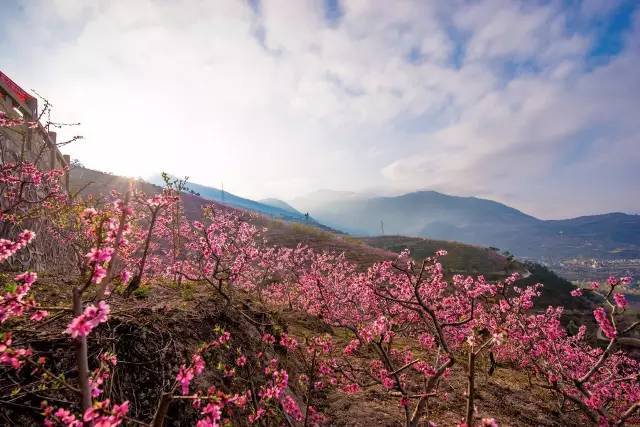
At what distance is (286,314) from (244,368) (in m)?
12.7

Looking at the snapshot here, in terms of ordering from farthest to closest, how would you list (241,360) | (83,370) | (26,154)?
(26,154) < (241,360) < (83,370)

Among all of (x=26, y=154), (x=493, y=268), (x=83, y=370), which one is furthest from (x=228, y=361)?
(x=493, y=268)

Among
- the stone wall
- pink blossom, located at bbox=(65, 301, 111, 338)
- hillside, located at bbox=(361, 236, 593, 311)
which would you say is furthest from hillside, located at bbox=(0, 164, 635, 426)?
hillside, located at bbox=(361, 236, 593, 311)

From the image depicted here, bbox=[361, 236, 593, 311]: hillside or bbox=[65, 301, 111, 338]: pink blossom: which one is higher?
bbox=[65, 301, 111, 338]: pink blossom

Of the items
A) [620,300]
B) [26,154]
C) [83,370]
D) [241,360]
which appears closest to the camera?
[83,370]

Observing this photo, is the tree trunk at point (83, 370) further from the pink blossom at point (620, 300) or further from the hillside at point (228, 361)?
the pink blossom at point (620, 300)

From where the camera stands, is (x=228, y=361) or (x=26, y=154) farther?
(x=26, y=154)

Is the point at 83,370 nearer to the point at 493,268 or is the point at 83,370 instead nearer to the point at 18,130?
the point at 18,130

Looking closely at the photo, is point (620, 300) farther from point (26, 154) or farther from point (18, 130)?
point (26, 154)

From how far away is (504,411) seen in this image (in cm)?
1039

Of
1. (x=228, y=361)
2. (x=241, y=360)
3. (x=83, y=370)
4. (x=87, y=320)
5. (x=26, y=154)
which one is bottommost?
(x=228, y=361)

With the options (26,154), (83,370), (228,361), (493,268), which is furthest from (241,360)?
(493,268)

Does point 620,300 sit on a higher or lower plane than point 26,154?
lower

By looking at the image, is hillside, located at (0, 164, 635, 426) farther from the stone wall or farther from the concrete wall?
the concrete wall
